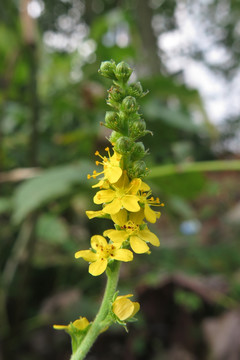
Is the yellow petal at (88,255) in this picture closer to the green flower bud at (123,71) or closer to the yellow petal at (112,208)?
the yellow petal at (112,208)

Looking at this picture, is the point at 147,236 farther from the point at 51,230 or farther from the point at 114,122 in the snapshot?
the point at 51,230

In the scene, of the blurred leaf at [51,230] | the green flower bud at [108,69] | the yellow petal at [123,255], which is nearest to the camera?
the yellow petal at [123,255]

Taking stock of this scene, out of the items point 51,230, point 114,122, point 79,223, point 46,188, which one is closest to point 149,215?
point 114,122

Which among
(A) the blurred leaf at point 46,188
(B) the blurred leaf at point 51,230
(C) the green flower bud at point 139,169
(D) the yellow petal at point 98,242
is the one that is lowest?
(D) the yellow petal at point 98,242

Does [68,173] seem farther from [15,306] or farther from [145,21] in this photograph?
[145,21]

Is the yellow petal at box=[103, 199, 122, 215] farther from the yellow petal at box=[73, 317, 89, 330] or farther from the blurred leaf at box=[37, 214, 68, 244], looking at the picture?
the blurred leaf at box=[37, 214, 68, 244]

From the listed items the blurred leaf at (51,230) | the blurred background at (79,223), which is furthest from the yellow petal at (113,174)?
the blurred leaf at (51,230)
